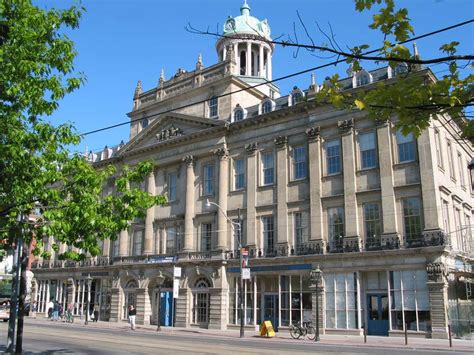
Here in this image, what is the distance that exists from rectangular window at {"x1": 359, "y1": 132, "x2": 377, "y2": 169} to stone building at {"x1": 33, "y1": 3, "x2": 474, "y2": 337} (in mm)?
65

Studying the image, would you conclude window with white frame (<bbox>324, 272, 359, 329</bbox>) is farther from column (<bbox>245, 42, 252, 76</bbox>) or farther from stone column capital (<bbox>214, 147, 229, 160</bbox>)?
column (<bbox>245, 42, 252, 76</bbox>)

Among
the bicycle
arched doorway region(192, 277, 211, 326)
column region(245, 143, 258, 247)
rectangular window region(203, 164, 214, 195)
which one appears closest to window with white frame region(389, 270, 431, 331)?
the bicycle

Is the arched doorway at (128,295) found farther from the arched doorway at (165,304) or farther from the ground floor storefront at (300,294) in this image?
the arched doorway at (165,304)

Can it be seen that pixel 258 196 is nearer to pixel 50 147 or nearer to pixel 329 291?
pixel 329 291

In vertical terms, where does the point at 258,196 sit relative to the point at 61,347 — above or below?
above

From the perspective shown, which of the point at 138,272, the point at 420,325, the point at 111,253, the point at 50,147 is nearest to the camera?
the point at 50,147

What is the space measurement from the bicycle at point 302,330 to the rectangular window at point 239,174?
1189 cm

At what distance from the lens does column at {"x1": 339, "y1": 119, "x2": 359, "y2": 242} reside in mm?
31297

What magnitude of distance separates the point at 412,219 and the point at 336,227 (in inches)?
193

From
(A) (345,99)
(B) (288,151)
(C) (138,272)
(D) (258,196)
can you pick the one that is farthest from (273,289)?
(A) (345,99)

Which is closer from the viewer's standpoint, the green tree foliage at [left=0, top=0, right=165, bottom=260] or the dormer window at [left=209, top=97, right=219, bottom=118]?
the green tree foliage at [left=0, top=0, right=165, bottom=260]

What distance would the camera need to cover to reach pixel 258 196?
36.8 m

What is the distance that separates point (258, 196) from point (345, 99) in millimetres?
29155

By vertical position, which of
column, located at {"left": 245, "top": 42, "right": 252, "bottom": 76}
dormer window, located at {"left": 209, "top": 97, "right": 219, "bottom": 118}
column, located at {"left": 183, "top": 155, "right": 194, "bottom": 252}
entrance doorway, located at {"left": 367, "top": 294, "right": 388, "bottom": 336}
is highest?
column, located at {"left": 245, "top": 42, "right": 252, "bottom": 76}
